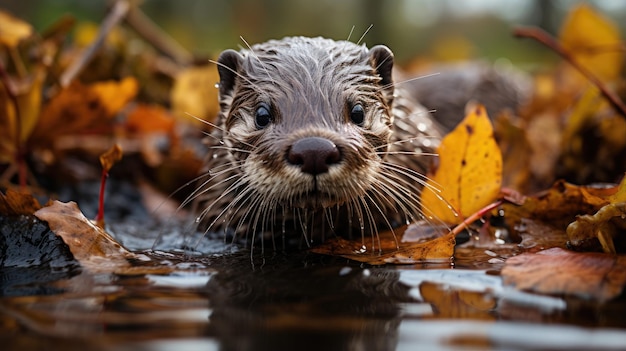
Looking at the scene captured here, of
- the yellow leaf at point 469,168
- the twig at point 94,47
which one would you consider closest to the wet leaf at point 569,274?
the yellow leaf at point 469,168

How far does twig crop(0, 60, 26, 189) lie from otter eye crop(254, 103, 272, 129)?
91 cm

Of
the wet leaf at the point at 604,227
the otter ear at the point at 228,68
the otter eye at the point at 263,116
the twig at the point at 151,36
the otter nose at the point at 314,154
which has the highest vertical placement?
the twig at the point at 151,36

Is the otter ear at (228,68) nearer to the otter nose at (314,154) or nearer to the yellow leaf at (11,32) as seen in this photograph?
the otter nose at (314,154)

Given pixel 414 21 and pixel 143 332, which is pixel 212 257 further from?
pixel 414 21

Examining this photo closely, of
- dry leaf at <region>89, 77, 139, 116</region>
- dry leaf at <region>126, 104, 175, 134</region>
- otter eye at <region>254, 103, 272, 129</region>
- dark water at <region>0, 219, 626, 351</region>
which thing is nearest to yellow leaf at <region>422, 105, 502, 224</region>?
dark water at <region>0, 219, 626, 351</region>

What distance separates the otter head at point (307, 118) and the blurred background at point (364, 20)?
501cm

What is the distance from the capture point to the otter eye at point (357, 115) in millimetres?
2018

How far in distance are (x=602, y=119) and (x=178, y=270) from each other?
180cm

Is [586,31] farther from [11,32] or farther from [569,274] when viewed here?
[11,32]

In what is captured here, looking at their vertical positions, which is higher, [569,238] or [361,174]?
[361,174]

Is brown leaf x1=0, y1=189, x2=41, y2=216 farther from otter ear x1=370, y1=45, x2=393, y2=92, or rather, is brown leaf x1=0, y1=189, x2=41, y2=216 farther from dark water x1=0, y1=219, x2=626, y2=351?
otter ear x1=370, y1=45, x2=393, y2=92

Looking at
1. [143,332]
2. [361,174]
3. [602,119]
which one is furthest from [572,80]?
[143,332]

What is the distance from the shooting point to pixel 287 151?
1.76 metres

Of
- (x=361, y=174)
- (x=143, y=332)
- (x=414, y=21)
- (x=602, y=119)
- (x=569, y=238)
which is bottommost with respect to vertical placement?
(x=143, y=332)
